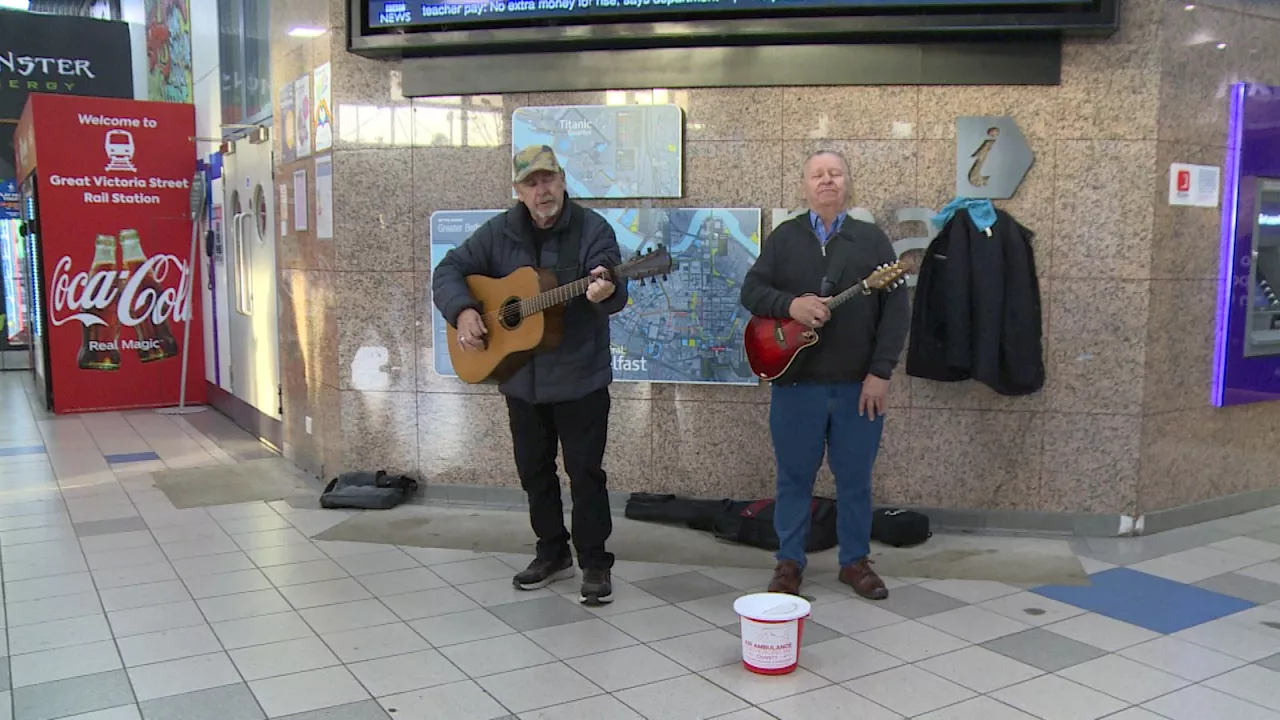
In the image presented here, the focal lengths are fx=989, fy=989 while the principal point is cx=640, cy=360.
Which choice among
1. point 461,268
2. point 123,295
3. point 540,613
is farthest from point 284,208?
point 540,613

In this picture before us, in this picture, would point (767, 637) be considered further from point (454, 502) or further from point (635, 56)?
point (635, 56)

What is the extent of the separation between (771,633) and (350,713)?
1326 millimetres

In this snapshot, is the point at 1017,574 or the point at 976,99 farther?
the point at 976,99

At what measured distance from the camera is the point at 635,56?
199 inches

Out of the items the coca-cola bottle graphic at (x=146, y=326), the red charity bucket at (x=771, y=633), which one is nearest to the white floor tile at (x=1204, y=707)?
the red charity bucket at (x=771, y=633)

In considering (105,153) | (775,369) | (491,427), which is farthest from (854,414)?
(105,153)

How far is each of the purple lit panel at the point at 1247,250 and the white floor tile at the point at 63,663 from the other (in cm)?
517

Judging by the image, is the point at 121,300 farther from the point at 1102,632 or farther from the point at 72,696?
the point at 1102,632

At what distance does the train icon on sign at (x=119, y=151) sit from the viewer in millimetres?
8641

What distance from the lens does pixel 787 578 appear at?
13.2 ft

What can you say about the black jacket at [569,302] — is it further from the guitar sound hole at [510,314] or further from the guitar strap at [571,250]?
the guitar sound hole at [510,314]

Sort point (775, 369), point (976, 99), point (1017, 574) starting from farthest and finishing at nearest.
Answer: point (976, 99)
point (1017, 574)
point (775, 369)

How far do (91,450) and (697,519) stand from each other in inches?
184

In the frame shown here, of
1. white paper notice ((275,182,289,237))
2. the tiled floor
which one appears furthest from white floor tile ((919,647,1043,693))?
white paper notice ((275,182,289,237))
